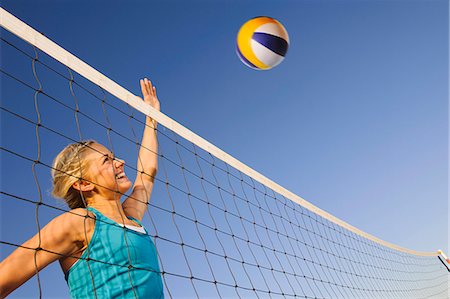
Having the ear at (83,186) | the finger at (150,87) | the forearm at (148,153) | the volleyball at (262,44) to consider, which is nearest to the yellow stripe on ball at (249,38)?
the volleyball at (262,44)

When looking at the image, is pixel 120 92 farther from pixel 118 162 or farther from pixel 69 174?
pixel 69 174

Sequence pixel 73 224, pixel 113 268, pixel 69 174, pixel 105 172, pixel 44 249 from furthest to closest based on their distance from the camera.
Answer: pixel 105 172, pixel 69 174, pixel 113 268, pixel 73 224, pixel 44 249

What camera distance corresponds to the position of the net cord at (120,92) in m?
2.46

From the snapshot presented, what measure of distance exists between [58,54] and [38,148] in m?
0.71

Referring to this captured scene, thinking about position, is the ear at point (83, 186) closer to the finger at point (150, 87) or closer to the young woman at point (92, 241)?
the young woman at point (92, 241)

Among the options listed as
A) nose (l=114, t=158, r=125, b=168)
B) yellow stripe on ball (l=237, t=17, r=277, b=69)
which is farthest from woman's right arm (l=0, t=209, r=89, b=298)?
yellow stripe on ball (l=237, t=17, r=277, b=69)

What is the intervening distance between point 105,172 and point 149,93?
1334 mm

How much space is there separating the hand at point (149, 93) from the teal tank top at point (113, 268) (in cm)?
151

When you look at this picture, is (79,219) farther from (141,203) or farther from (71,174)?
(141,203)

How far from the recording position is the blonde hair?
2.40 m

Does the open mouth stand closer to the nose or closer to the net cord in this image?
the nose

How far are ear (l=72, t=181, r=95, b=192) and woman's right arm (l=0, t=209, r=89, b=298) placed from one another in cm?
24

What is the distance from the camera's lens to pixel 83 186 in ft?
7.97

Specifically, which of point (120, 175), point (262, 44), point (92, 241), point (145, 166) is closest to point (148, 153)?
point (145, 166)
